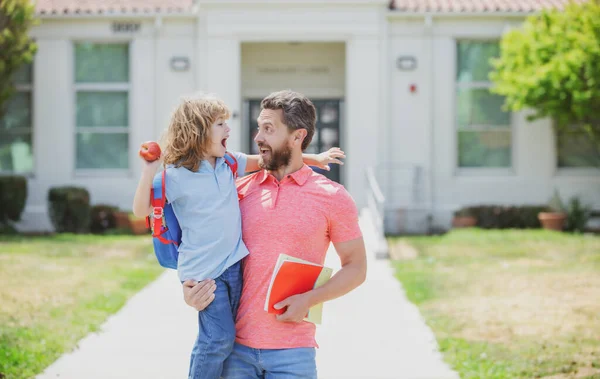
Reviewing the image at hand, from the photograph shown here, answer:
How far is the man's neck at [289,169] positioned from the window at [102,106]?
44.1 feet

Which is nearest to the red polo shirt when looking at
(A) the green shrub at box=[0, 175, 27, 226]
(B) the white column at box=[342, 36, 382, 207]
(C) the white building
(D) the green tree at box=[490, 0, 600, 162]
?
(D) the green tree at box=[490, 0, 600, 162]

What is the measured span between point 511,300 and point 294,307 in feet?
19.2

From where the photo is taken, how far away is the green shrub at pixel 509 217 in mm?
15180

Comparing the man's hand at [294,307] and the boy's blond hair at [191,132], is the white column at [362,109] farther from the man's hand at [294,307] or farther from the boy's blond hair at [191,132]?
the man's hand at [294,307]

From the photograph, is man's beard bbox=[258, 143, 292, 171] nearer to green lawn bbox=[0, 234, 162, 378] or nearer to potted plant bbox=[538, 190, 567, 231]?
green lawn bbox=[0, 234, 162, 378]

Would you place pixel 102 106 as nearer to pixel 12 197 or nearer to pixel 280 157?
pixel 12 197

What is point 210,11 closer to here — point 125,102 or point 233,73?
point 233,73

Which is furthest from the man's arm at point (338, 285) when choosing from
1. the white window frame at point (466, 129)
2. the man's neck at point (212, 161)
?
the white window frame at point (466, 129)

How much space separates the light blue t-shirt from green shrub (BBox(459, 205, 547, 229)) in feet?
41.4

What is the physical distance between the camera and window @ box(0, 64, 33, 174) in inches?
640

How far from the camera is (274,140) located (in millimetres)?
3119

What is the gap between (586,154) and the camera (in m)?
16.2

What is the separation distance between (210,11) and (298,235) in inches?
513

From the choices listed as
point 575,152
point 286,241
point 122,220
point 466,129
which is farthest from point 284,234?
point 575,152
